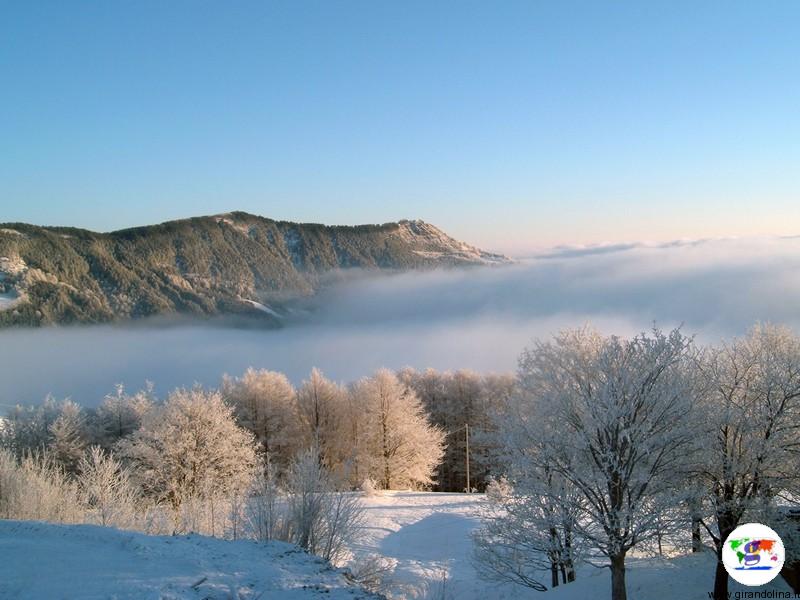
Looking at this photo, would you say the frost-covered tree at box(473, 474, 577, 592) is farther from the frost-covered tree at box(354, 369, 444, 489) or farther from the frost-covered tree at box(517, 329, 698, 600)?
the frost-covered tree at box(354, 369, 444, 489)

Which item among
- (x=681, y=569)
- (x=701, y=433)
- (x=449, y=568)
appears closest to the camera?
(x=701, y=433)

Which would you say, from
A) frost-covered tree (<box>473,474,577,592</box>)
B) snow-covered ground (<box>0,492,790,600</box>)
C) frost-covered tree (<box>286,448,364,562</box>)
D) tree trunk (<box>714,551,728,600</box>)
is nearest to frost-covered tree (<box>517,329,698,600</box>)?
frost-covered tree (<box>473,474,577,592</box>)

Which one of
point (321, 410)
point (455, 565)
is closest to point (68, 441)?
point (321, 410)

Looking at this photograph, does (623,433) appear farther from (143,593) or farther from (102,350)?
(102,350)

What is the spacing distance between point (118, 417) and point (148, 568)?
48076 millimetres

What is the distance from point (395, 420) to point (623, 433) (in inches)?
1441

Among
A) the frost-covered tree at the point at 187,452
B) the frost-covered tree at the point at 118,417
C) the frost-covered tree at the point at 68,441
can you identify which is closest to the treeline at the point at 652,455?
the frost-covered tree at the point at 187,452

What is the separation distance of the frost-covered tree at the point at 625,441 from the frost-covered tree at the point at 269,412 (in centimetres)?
3941

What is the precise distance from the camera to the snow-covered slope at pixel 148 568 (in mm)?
8578

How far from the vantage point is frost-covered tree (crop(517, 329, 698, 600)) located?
49.2 ft

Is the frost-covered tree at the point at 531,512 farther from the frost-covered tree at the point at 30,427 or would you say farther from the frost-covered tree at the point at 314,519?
the frost-covered tree at the point at 30,427

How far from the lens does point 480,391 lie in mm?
68562

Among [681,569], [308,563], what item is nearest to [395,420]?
[681,569]

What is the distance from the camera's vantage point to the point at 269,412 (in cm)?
5491
